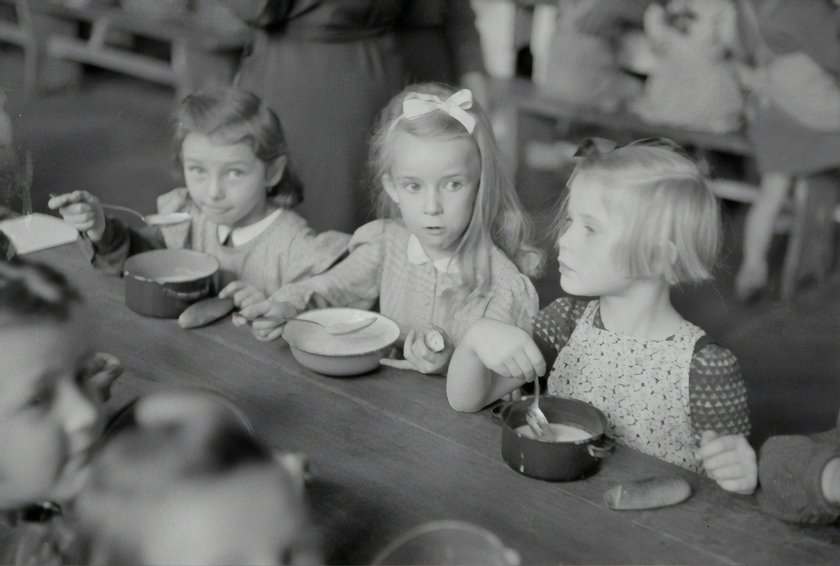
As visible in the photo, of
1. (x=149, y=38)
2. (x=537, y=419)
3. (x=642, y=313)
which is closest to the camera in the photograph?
(x=537, y=419)

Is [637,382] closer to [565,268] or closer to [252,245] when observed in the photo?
[565,268]

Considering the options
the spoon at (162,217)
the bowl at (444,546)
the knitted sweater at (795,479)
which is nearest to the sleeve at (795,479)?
the knitted sweater at (795,479)

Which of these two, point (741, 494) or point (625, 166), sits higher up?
point (625, 166)

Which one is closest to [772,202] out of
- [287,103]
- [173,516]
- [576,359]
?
[576,359]

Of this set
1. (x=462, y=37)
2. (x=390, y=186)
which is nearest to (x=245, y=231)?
(x=390, y=186)

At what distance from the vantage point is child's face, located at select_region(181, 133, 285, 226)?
4.67 feet

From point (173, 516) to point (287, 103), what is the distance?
4.11 feet

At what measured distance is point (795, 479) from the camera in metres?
0.79

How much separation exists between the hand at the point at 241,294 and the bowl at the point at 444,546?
631 mm

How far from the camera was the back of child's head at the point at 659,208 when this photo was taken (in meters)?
0.95

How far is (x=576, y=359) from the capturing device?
3.64ft

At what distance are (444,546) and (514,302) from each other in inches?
26.9

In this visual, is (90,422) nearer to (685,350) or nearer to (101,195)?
(685,350)

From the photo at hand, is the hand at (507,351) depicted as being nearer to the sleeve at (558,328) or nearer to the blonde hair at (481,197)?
the sleeve at (558,328)
